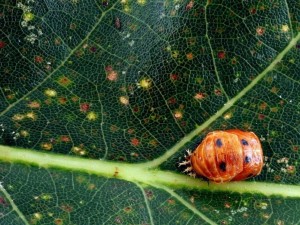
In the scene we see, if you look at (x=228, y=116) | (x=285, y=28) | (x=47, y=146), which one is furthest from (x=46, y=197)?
(x=285, y=28)

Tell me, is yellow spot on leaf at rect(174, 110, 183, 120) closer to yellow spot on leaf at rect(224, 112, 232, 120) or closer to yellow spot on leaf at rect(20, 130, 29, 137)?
yellow spot on leaf at rect(224, 112, 232, 120)

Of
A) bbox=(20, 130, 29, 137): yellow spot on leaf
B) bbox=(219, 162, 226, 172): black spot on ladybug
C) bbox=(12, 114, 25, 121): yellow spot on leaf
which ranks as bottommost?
bbox=(219, 162, 226, 172): black spot on ladybug

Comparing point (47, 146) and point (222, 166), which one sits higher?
point (47, 146)

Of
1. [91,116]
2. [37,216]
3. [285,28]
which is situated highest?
[285,28]

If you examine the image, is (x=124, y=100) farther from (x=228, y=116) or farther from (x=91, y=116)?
(x=228, y=116)

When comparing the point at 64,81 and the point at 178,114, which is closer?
the point at 64,81

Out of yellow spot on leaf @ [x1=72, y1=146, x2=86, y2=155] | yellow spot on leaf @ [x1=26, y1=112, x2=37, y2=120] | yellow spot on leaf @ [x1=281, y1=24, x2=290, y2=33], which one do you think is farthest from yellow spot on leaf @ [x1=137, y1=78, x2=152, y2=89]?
yellow spot on leaf @ [x1=281, y1=24, x2=290, y2=33]

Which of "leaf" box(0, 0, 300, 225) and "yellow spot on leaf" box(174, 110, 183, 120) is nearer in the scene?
"leaf" box(0, 0, 300, 225)
